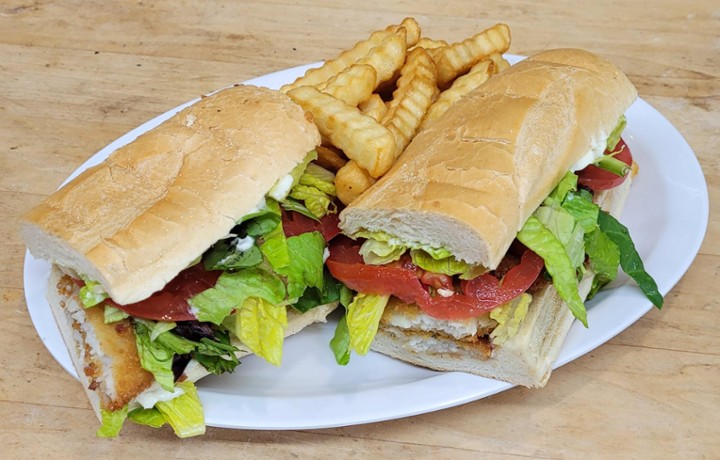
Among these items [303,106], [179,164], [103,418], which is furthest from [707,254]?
[103,418]

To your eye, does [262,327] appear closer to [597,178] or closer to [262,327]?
[262,327]

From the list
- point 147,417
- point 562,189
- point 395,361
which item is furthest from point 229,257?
point 562,189

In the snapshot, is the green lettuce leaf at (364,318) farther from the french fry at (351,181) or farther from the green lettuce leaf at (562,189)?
the green lettuce leaf at (562,189)

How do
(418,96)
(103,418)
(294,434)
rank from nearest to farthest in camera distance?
(103,418)
(294,434)
(418,96)

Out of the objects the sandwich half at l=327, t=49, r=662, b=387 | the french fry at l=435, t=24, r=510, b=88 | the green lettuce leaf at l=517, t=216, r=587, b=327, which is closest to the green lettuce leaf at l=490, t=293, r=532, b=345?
the sandwich half at l=327, t=49, r=662, b=387

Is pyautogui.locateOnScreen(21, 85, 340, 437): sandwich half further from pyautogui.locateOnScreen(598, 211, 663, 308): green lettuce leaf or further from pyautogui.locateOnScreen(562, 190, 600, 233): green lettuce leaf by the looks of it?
pyautogui.locateOnScreen(598, 211, 663, 308): green lettuce leaf

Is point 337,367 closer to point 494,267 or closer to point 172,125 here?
point 494,267
